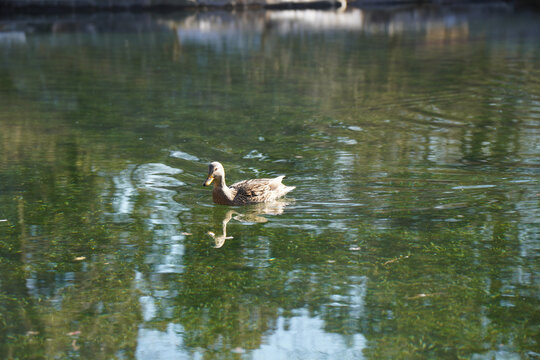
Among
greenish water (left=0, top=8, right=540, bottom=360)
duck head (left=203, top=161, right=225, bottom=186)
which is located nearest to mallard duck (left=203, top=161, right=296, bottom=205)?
duck head (left=203, top=161, right=225, bottom=186)

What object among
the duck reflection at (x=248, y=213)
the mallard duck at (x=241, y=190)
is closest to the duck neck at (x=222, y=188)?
the mallard duck at (x=241, y=190)

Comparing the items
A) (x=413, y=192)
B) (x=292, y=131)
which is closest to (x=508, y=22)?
(x=292, y=131)

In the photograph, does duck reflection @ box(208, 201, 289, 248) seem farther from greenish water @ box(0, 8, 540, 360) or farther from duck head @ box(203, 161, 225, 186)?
duck head @ box(203, 161, 225, 186)

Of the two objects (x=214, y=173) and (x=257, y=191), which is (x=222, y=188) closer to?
(x=214, y=173)

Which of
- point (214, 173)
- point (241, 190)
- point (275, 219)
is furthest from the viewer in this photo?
point (241, 190)

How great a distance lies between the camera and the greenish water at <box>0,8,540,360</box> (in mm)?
5414

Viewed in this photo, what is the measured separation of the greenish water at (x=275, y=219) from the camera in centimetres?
541

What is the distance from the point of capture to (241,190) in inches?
323

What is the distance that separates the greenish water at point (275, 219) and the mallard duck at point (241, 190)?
136 mm

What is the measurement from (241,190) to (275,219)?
1.99 feet

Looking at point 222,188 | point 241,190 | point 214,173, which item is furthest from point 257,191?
point 214,173

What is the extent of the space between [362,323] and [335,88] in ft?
36.4


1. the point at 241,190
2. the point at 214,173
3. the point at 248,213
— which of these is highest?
the point at 214,173

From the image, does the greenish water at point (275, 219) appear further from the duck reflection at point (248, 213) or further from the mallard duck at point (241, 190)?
the mallard duck at point (241, 190)
